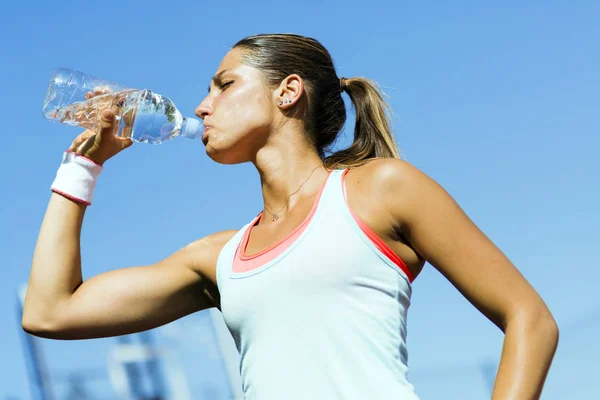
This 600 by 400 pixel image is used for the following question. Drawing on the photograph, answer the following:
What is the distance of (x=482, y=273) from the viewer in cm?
268

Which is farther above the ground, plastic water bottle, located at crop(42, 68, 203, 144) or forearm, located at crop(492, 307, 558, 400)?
plastic water bottle, located at crop(42, 68, 203, 144)

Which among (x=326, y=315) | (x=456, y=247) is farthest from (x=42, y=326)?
(x=456, y=247)

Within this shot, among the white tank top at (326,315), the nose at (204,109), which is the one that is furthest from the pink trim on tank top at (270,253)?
the nose at (204,109)

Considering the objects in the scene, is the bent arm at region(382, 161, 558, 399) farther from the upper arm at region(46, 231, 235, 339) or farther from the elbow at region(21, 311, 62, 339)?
the elbow at region(21, 311, 62, 339)

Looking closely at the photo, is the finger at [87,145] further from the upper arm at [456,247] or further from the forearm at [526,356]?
the forearm at [526,356]

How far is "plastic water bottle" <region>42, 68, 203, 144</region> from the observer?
4.14m

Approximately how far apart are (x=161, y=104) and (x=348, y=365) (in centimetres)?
209

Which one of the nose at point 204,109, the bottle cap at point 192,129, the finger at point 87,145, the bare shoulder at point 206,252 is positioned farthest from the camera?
the bottle cap at point 192,129

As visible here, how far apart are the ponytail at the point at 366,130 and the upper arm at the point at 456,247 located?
13.5 inches

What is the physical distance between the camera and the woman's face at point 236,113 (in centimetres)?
326

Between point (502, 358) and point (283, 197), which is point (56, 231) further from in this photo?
point (502, 358)

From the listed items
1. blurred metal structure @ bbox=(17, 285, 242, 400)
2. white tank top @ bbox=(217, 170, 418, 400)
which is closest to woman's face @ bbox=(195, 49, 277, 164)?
white tank top @ bbox=(217, 170, 418, 400)

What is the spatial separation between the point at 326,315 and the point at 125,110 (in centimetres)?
188

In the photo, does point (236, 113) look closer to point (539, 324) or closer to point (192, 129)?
point (192, 129)
